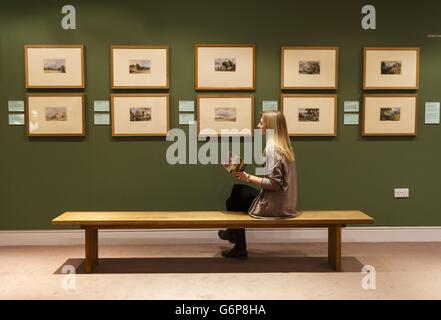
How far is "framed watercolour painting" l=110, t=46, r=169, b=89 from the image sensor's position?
15.1ft

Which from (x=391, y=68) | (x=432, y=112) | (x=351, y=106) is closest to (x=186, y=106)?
(x=351, y=106)

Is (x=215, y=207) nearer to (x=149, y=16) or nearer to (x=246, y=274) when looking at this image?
(x=246, y=274)

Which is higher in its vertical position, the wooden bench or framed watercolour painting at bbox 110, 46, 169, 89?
framed watercolour painting at bbox 110, 46, 169, 89

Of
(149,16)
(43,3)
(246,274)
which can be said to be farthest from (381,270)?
(43,3)

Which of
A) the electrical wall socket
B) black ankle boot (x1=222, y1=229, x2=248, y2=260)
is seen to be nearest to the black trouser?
black ankle boot (x1=222, y1=229, x2=248, y2=260)

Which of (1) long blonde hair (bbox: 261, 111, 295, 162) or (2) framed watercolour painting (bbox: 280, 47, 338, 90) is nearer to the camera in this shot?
(1) long blonde hair (bbox: 261, 111, 295, 162)

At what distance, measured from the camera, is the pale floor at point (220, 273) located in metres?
3.30

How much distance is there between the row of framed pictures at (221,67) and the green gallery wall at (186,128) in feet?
0.27

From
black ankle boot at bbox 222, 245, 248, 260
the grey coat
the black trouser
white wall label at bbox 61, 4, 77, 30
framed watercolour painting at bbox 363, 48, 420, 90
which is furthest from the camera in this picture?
framed watercolour painting at bbox 363, 48, 420, 90

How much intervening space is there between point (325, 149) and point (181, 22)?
1979 mm

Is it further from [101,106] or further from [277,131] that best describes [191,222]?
[101,106]

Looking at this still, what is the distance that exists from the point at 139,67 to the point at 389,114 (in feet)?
8.63

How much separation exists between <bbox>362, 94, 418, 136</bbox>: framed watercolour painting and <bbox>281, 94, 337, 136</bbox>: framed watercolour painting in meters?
0.35

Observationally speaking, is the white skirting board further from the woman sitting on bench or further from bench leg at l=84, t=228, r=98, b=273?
the woman sitting on bench
